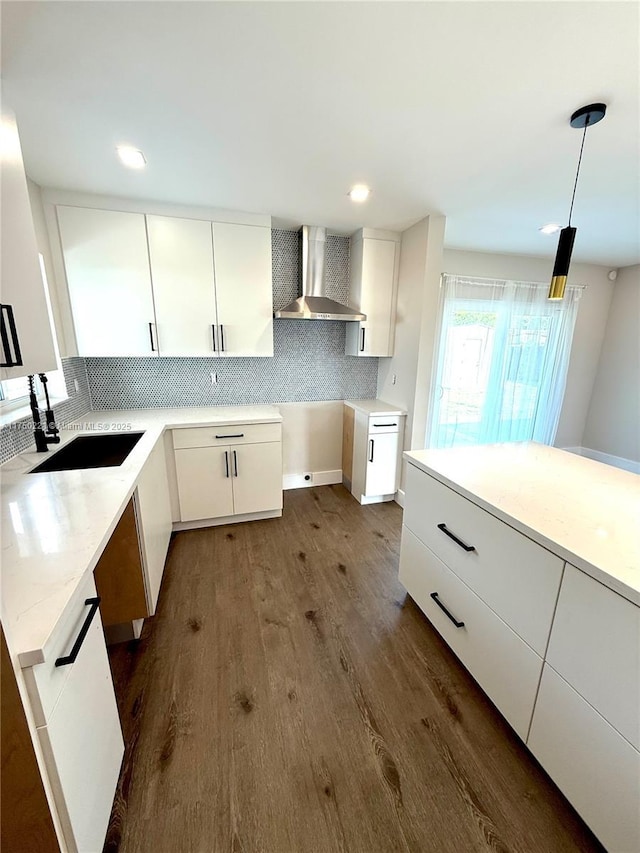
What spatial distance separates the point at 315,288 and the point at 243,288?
0.68 m

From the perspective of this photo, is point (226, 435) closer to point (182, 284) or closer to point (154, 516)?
point (154, 516)

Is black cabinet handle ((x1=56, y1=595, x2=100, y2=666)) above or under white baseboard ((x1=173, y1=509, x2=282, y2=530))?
above

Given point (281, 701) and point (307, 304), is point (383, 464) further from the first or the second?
point (281, 701)

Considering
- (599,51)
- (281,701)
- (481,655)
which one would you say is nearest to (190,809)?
(281,701)

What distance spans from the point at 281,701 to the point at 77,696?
0.89 metres

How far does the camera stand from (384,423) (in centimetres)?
299


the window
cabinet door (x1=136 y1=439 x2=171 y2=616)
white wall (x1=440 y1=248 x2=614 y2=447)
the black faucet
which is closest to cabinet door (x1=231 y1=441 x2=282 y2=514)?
cabinet door (x1=136 y1=439 x2=171 y2=616)

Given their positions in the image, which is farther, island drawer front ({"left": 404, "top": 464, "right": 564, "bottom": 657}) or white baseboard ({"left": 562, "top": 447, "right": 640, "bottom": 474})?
white baseboard ({"left": 562, "top": 447, "right": 640, "bottom": 474})

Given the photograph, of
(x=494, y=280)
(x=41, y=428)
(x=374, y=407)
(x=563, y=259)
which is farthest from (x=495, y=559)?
(x=494, y=280)

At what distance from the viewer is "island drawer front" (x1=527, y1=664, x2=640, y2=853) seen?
871mm

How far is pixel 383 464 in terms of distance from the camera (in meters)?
3.10

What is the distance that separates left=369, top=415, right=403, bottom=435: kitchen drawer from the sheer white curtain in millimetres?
1106

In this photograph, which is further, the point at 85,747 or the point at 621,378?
the point at 621,378

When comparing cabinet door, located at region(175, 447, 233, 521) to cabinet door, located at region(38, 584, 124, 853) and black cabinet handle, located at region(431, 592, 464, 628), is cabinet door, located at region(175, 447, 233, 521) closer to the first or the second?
cabinet door, located at region(38, 584, 124, 853)
